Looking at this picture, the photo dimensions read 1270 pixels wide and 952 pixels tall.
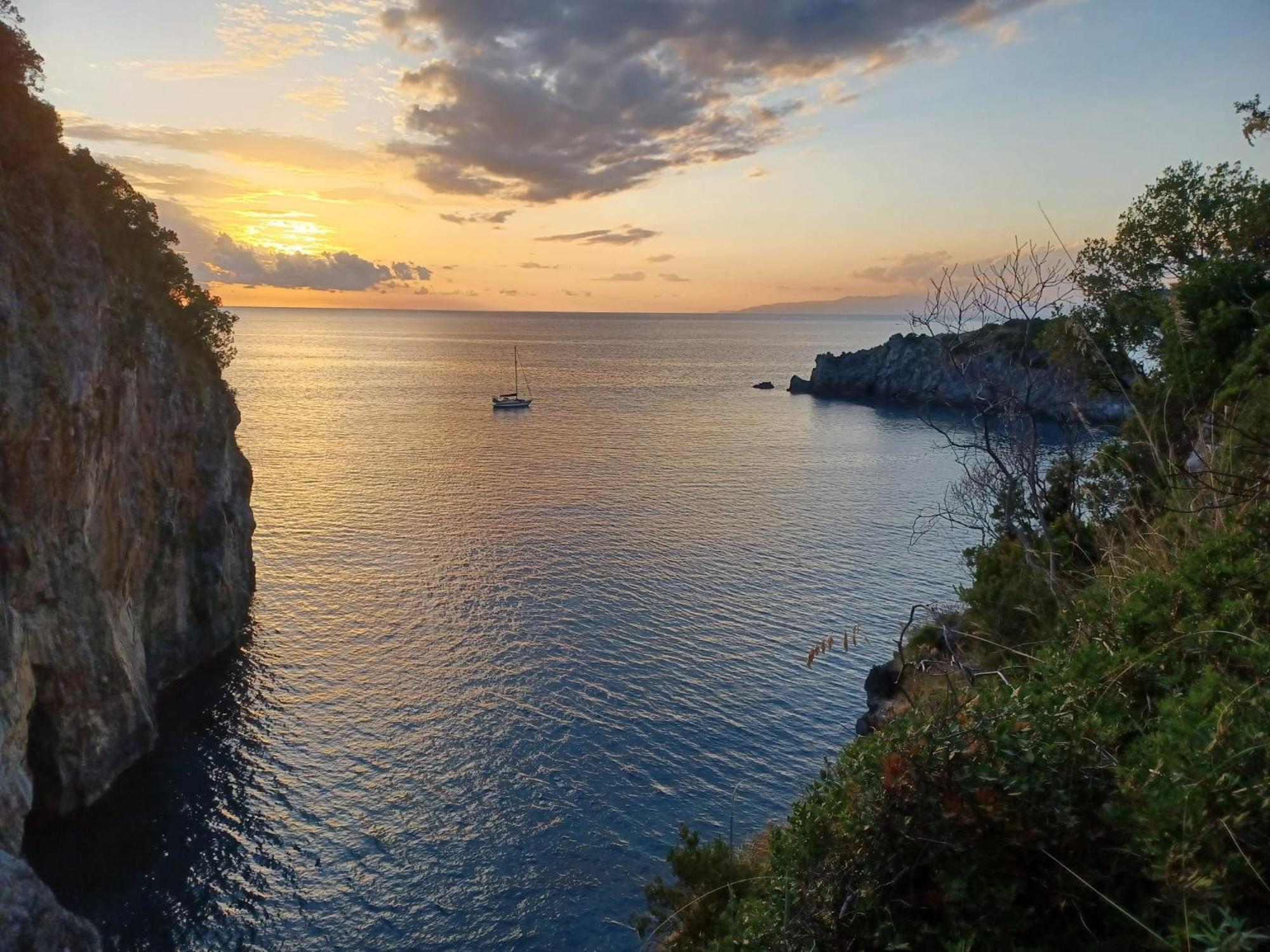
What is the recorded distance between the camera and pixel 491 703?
112 feet

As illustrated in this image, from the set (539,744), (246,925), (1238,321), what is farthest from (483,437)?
(1238,321)

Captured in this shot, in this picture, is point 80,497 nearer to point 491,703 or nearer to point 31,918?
point 31,918

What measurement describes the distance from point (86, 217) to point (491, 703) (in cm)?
2566

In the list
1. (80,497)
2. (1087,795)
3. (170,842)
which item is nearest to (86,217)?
(80,497)

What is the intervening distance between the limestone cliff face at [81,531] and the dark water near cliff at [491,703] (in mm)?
2366

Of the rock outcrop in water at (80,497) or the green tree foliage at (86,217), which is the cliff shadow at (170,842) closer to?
the rock outcrop in water at (80,497)

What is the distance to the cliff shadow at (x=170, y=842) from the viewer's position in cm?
2266

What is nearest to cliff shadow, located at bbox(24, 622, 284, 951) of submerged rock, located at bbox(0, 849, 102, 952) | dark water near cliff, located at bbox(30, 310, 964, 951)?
dark water near cliff, located at bbox(30, 310, 964, 951)

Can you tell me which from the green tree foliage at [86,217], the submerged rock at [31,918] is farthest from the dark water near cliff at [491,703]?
the green tree foliage at [86,217]

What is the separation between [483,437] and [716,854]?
79.4 metres

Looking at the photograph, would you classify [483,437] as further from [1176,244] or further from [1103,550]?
[1103,550]

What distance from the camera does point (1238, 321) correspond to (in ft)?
71.0

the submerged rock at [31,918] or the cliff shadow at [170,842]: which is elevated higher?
the submerged rock at [31,918]

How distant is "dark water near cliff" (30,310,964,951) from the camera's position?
78.4 ft
